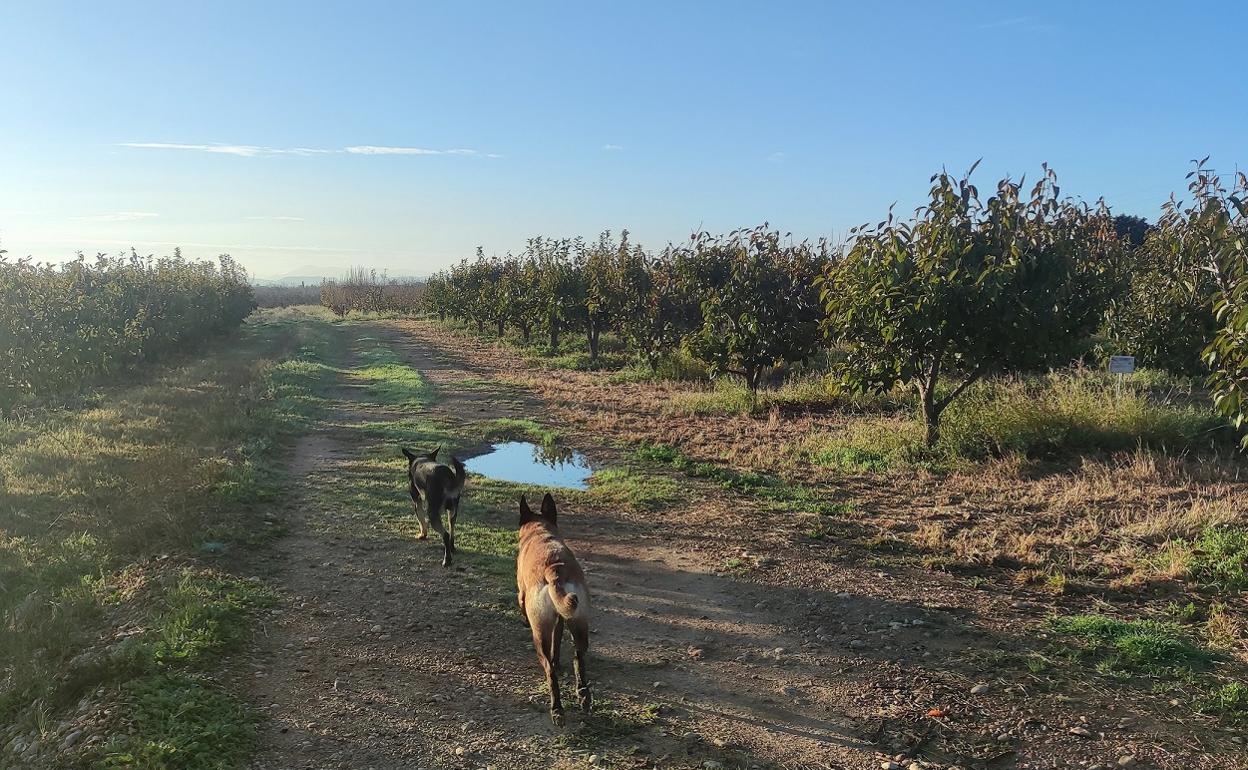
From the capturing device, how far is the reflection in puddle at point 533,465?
9.72 meters

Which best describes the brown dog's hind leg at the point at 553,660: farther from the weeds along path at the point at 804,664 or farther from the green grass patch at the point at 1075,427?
the green grass patch at the point at 1075,427

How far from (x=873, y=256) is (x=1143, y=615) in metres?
6.16

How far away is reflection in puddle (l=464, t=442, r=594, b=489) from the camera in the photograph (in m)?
9.72

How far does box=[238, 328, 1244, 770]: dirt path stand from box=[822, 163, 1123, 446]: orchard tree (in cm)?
418

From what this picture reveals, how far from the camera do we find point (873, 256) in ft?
33.0

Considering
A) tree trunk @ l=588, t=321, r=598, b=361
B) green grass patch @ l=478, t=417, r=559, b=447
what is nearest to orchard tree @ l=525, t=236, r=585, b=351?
tree trunk @ l=588, t=321, r=598, b=361

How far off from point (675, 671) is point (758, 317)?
10.8 metres

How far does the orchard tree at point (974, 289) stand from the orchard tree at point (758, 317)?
4153mm

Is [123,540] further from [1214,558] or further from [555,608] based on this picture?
[1214,558]

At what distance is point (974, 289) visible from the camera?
883cm

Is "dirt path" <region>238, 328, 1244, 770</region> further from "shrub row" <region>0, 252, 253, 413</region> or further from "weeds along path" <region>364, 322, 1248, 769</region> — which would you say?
"shrub row" <region>0, 252, 253, 413</region>

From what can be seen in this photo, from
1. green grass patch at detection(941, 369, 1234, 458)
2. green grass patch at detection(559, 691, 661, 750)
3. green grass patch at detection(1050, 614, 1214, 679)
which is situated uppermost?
green grass patch at detection(941, 369, 1234, 458)

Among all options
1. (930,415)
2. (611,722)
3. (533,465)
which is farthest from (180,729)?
(930,415)

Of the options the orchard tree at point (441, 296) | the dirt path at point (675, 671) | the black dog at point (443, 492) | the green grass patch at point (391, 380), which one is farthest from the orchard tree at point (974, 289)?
the orchard tree at point (441, 296)
